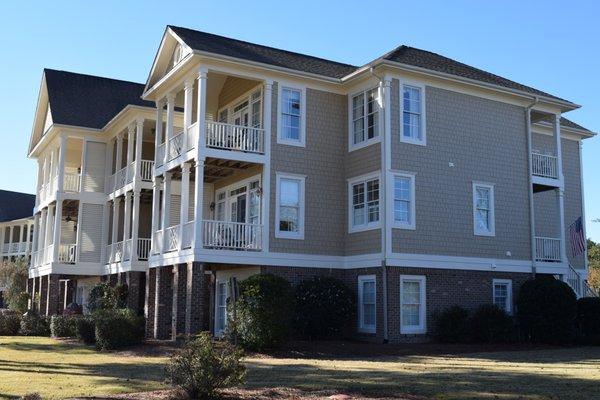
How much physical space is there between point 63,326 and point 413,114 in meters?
16.2

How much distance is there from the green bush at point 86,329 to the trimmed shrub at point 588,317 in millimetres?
17505

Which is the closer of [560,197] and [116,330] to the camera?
[116,330]

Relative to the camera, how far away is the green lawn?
1210 centimetres

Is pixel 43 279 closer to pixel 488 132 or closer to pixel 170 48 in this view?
pixel 170 48

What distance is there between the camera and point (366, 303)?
24141 mm

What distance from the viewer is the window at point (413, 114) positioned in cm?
2436

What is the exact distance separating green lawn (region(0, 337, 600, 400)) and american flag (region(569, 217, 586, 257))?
907 cm

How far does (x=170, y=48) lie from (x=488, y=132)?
12583 mm

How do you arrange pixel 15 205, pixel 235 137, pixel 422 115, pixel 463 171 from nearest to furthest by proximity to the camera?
pixel 235 137
pixel 422 115
pixel 463 171
pixel 15 205

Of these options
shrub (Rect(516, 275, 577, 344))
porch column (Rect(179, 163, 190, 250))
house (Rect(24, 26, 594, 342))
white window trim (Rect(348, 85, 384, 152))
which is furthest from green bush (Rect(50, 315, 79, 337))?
shrub (Rect(516, 275, 577, 344))

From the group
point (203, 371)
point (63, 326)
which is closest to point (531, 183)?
point (203, 371)

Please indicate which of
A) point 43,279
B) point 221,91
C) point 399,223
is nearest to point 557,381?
point 399,223

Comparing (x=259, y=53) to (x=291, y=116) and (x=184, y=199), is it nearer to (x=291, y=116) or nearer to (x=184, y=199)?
(x=291, y=116)

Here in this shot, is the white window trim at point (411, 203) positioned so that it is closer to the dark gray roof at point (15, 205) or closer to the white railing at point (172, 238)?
the white railing at point (172, 238)
